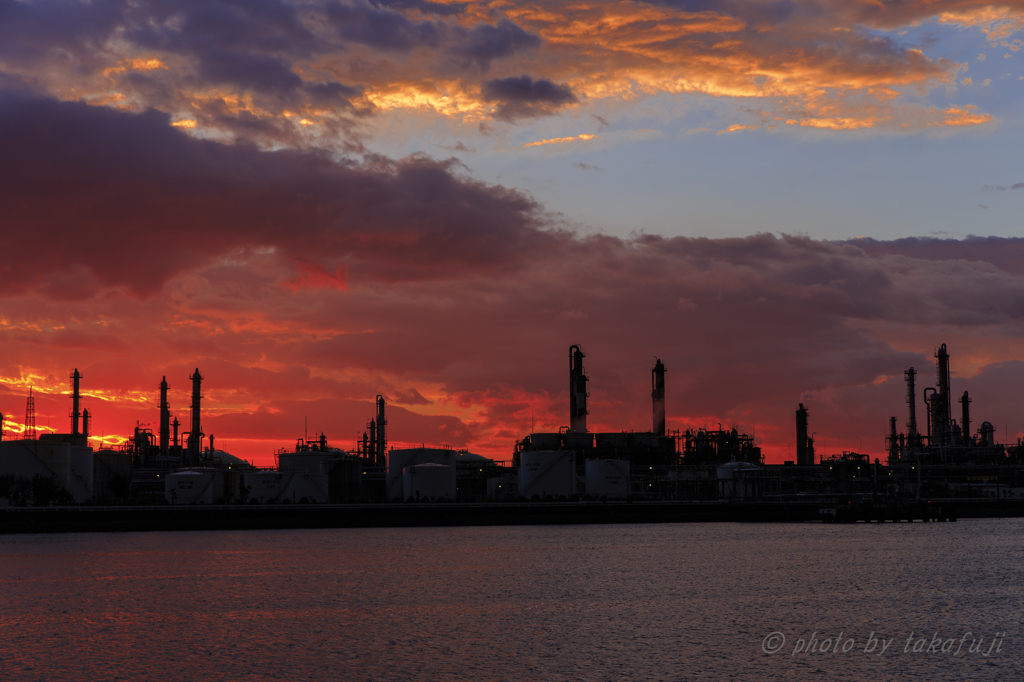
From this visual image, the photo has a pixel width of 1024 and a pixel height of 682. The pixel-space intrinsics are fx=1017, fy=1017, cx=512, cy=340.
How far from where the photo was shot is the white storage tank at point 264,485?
15250 centimetres

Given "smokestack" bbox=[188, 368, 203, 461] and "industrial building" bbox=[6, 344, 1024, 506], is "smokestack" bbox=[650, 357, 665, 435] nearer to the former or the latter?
"industrial building" bbox=[6, 344, 1024, 506]

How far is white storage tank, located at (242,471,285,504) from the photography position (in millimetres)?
152500

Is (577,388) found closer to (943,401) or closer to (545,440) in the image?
(545,440)

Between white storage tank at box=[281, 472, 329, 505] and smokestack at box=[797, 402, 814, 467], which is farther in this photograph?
smokestack at box=[797, 402, 814, 467]

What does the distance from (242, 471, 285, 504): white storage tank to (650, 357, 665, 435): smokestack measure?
66.1m

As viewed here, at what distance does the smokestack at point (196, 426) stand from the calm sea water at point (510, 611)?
71.8m

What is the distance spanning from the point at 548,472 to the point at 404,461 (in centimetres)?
2227

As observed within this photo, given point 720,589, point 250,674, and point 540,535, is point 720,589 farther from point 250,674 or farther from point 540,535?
point 540,535

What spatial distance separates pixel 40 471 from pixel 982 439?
15350cm

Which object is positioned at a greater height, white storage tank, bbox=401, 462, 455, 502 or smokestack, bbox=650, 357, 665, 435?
smokestack, bbox=650, 357, 665, 435

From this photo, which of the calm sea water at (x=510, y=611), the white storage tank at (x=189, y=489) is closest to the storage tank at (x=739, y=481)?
the calm sea water at (x=510, y=611)

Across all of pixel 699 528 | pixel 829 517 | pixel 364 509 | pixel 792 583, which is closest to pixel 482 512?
pixel 364 509

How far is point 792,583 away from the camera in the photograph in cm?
6781

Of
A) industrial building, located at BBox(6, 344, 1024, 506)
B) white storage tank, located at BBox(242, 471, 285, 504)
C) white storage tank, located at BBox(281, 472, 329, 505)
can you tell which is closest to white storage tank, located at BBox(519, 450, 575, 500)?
industrial building, located at BBox(6, 344, 1024, 506)
